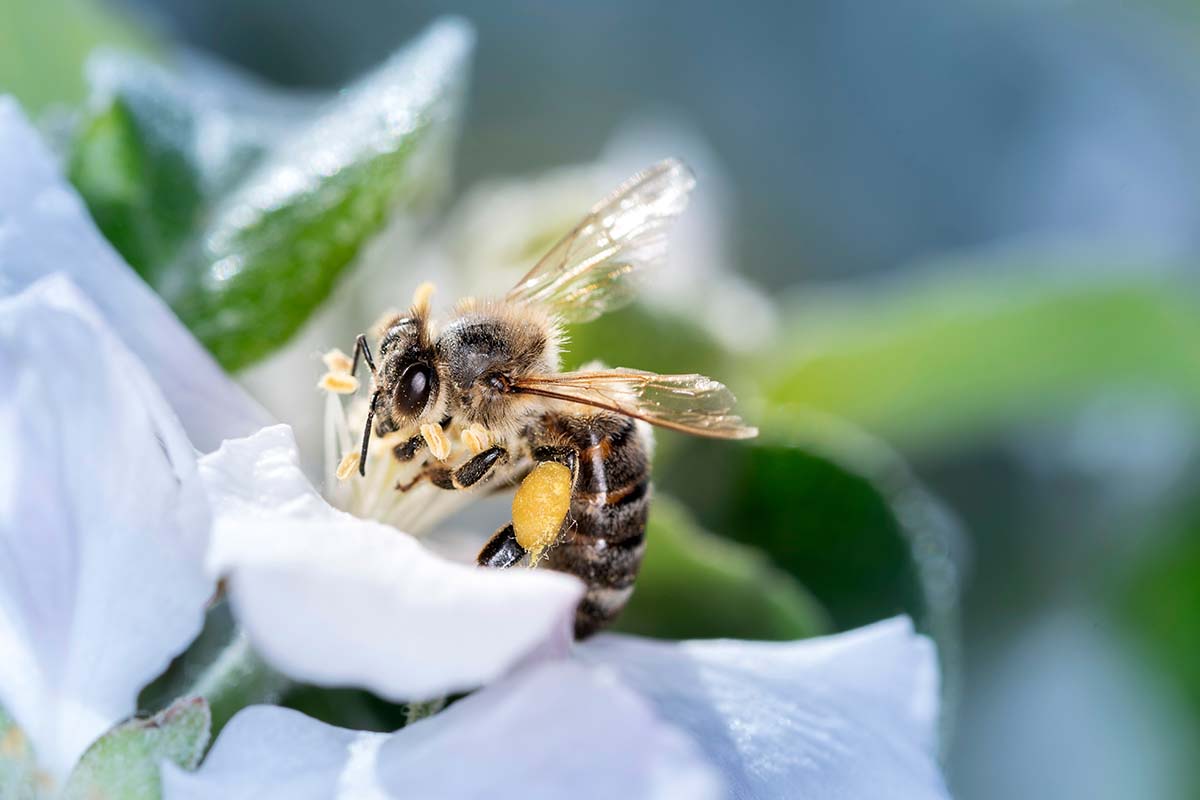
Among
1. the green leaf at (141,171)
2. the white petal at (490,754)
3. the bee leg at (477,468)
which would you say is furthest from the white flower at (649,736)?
the green leaf at (141,171)

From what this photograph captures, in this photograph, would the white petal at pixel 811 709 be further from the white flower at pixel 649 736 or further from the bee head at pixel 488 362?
the bee head at pixel 488 362

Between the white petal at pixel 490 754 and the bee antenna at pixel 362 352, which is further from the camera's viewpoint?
the bee antenna at pixel 362 352

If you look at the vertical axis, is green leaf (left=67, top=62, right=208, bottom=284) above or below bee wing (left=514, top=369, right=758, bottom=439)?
above

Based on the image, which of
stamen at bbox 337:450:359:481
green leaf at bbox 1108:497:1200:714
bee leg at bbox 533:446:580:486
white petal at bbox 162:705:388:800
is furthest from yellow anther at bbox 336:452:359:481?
green leaf at bbox 1108:497:1200:714

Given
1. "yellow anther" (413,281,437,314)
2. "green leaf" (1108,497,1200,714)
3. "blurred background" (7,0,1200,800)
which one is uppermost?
"yellow anther" (413,281,437,314)

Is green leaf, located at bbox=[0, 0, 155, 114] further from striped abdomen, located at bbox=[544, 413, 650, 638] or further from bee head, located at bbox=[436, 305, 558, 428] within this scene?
striped abdomen, located at bbox=[544, 413, 650, 638]

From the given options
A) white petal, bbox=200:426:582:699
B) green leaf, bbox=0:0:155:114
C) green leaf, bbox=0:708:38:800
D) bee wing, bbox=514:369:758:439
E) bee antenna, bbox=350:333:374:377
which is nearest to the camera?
white petal, bbox=200:426:582:699

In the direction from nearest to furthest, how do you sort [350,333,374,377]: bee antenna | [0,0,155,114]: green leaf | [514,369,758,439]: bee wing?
[514,369,758,439]: bee wing < [350,333,374,377]: bee antenna < [0,0,155,114]: green leaf
